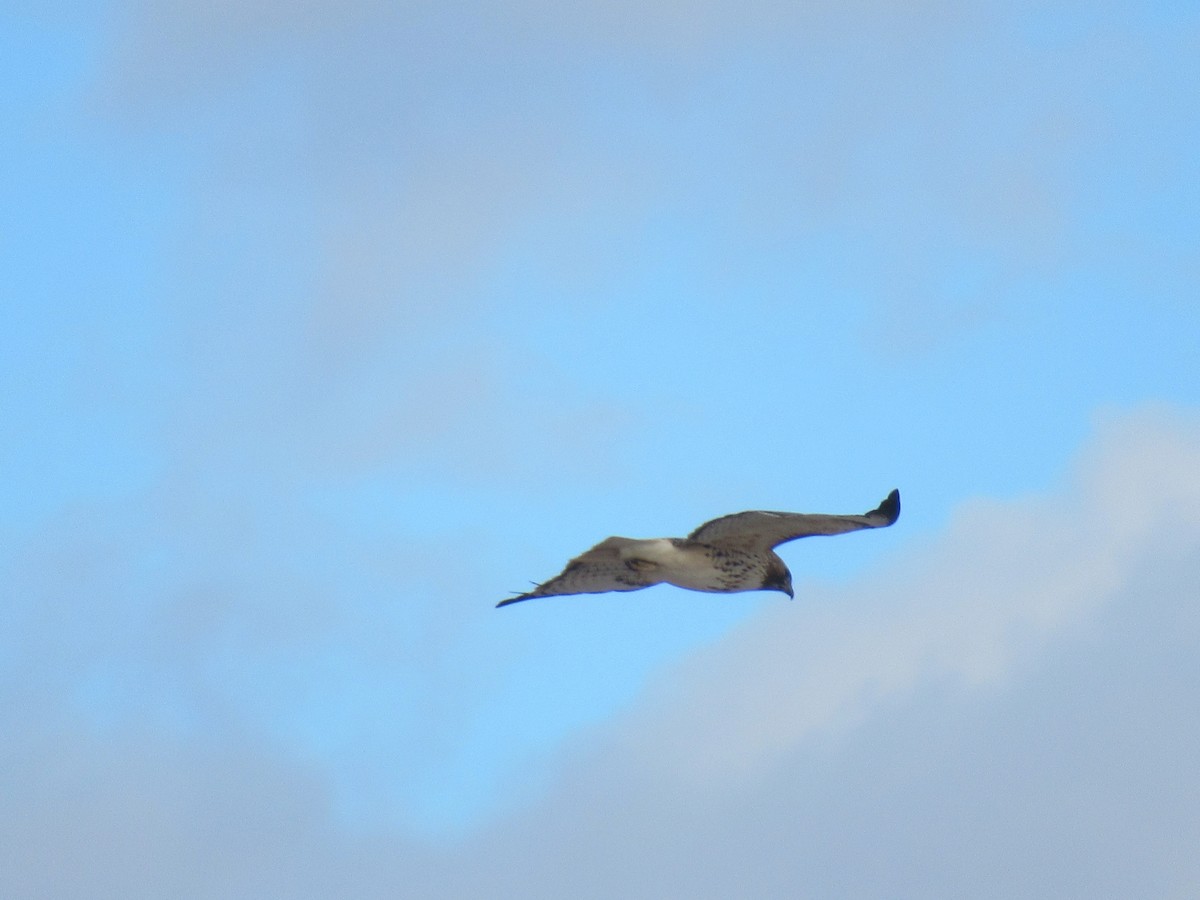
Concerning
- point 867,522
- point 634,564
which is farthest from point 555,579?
point 867,522

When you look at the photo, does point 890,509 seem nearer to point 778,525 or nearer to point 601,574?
point 778,525

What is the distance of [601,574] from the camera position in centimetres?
2447

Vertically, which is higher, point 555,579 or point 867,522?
point 555,579

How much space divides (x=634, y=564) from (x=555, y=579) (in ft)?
3.25

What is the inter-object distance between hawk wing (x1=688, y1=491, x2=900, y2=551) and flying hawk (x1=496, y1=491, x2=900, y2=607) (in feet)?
0.04

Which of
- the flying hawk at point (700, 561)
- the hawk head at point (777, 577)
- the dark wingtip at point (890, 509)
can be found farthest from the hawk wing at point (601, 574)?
the dark wingtip at point (890, 509)

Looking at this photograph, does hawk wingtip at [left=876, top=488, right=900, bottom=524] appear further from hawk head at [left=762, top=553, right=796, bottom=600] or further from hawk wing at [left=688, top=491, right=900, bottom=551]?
hawk head at [left=762, top=553, right=796, bottom=600]

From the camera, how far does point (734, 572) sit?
24.3 meters

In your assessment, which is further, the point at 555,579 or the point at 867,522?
the point at 555,579

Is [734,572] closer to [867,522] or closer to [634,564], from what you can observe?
[634,564]

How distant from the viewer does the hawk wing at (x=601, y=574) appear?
24.0 metres

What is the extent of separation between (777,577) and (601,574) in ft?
6.73

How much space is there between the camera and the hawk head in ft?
80.0

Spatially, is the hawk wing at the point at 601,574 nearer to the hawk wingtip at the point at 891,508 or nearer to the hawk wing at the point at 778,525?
the hawk wing at the point at 778,525
